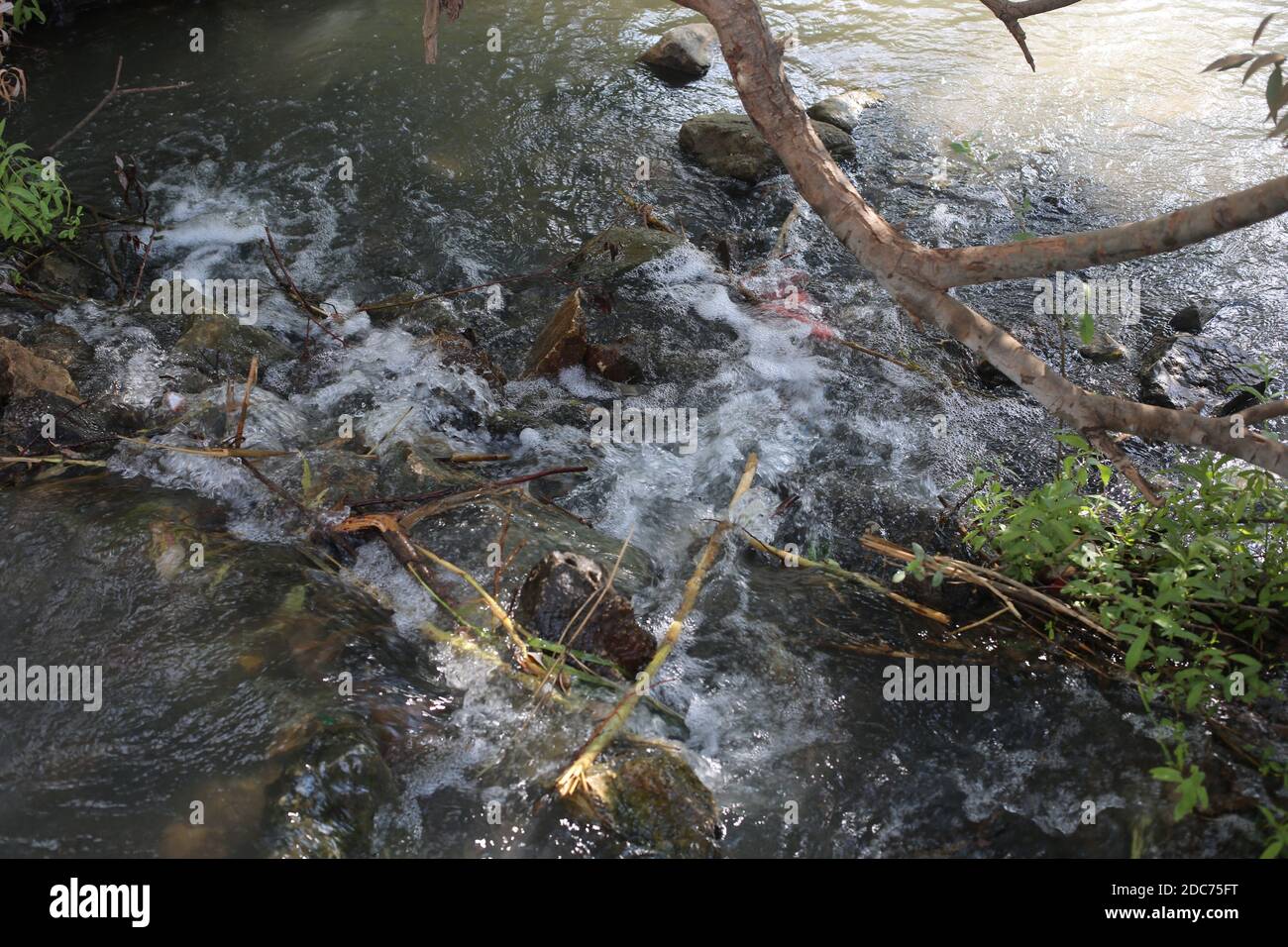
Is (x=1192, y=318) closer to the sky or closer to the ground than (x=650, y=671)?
closer to the sky

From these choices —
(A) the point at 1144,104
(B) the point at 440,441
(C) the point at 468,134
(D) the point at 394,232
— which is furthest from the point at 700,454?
(A) the point at 1144,104

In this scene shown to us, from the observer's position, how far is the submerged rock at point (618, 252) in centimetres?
600

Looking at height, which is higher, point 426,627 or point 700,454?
point 700,454

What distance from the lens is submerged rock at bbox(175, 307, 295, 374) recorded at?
507 centimetres

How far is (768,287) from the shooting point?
6055 mm

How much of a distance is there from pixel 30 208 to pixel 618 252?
3.45 metres

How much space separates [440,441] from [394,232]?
2425 mm

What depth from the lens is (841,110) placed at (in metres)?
7.67

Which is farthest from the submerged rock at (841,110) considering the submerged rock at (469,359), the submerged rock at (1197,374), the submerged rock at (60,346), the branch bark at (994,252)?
the submerged rock at (60,346)

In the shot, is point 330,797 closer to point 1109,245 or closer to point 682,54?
point 1109,245

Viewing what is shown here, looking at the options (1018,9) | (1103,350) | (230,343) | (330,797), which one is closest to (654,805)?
(330,797)
